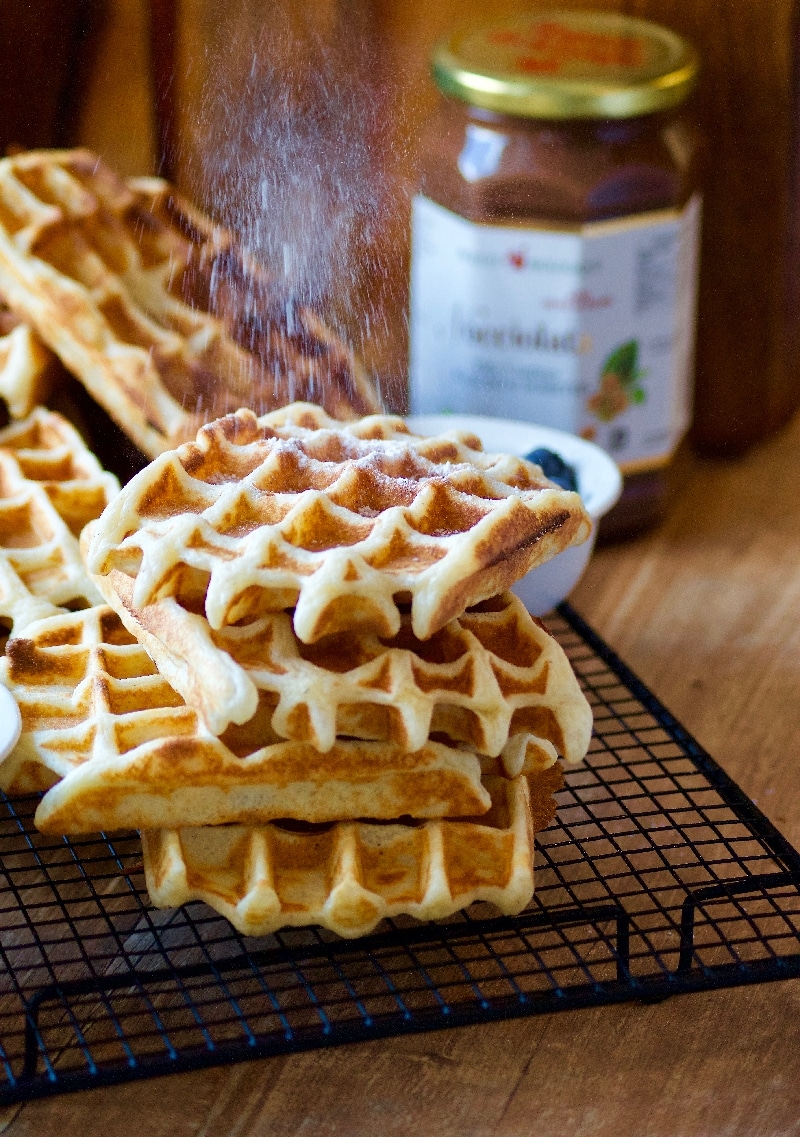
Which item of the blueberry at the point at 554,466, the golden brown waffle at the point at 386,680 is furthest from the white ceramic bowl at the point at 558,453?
the golden brown waffle at the point at 386,680

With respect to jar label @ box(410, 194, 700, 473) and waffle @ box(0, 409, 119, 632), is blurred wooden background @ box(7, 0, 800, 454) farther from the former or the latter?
waffle @ box(0, 409, 119, 632)

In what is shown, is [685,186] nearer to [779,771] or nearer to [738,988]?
[779,771]

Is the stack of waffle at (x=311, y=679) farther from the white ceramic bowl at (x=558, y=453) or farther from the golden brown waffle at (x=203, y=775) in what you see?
the white ceramic bowl at (x=558, y=453)

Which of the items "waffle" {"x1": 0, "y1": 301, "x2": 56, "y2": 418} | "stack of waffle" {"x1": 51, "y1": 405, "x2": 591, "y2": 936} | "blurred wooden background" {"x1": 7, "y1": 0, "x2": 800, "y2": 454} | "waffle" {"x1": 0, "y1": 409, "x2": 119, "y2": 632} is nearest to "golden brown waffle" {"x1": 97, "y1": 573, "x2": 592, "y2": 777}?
"stack of waffle" {"x1": 51, "y1": 405, "x2": 591, "y2": 936}

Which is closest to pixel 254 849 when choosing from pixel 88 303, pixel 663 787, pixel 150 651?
pixel 150 651

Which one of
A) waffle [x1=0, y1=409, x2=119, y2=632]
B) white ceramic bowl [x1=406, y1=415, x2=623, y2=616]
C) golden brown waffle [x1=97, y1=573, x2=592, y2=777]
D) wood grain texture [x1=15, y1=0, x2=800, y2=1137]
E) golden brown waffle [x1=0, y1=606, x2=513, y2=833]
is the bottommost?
wood grain texture [x1=15, y1=0, x2=800, y2=1137]

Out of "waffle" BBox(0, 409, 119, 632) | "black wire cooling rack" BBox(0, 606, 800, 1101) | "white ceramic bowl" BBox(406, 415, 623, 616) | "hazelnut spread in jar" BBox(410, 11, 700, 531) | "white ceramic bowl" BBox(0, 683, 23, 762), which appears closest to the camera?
"black wire cooling rack" BBox(0, 606, 800, 1101)

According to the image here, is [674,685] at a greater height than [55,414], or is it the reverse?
[55,414]
